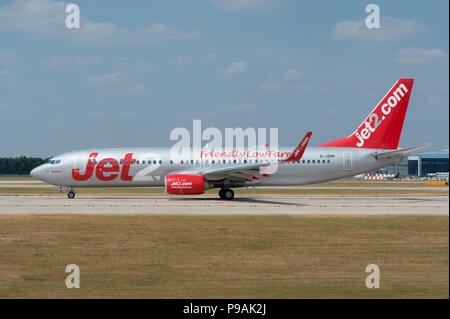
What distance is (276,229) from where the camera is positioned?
18344 mm

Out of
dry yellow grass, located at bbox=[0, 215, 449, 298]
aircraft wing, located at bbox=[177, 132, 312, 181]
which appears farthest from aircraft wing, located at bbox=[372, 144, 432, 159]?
dry yellow grass, located at bbox=[0, 215, 449, 298]

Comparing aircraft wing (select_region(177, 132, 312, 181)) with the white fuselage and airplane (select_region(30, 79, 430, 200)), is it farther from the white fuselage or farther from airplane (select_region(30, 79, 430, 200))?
the white fuselage

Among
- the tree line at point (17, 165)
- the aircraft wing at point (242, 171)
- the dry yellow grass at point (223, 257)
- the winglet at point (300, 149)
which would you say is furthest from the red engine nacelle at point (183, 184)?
the tree line at point (17, 165)

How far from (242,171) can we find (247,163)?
2.51m

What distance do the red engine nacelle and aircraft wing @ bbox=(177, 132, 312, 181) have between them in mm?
1162

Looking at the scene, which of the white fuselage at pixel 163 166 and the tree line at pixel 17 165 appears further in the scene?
the tree line at pixel 17 165

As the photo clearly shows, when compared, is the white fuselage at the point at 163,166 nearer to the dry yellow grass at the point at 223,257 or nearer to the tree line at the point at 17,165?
the dry yellow grass at the point at 223,257

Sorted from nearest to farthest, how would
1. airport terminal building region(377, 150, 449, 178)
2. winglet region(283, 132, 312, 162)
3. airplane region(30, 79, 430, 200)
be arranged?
1. winglet region(283, 132, 312, 162)
2. airplane region(30, 79, 430, 200)
3. airport terminal building region(377, 150, 449, 178)

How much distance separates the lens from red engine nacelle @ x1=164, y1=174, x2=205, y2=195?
32.4 meters

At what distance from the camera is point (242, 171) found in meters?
34.0

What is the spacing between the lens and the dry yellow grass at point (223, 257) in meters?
10.2

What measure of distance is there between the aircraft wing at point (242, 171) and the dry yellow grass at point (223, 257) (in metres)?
11.9

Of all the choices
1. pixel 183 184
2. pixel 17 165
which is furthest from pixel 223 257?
pixel 17 165

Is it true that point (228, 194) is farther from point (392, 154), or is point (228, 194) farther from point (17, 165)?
point (17, 165)
